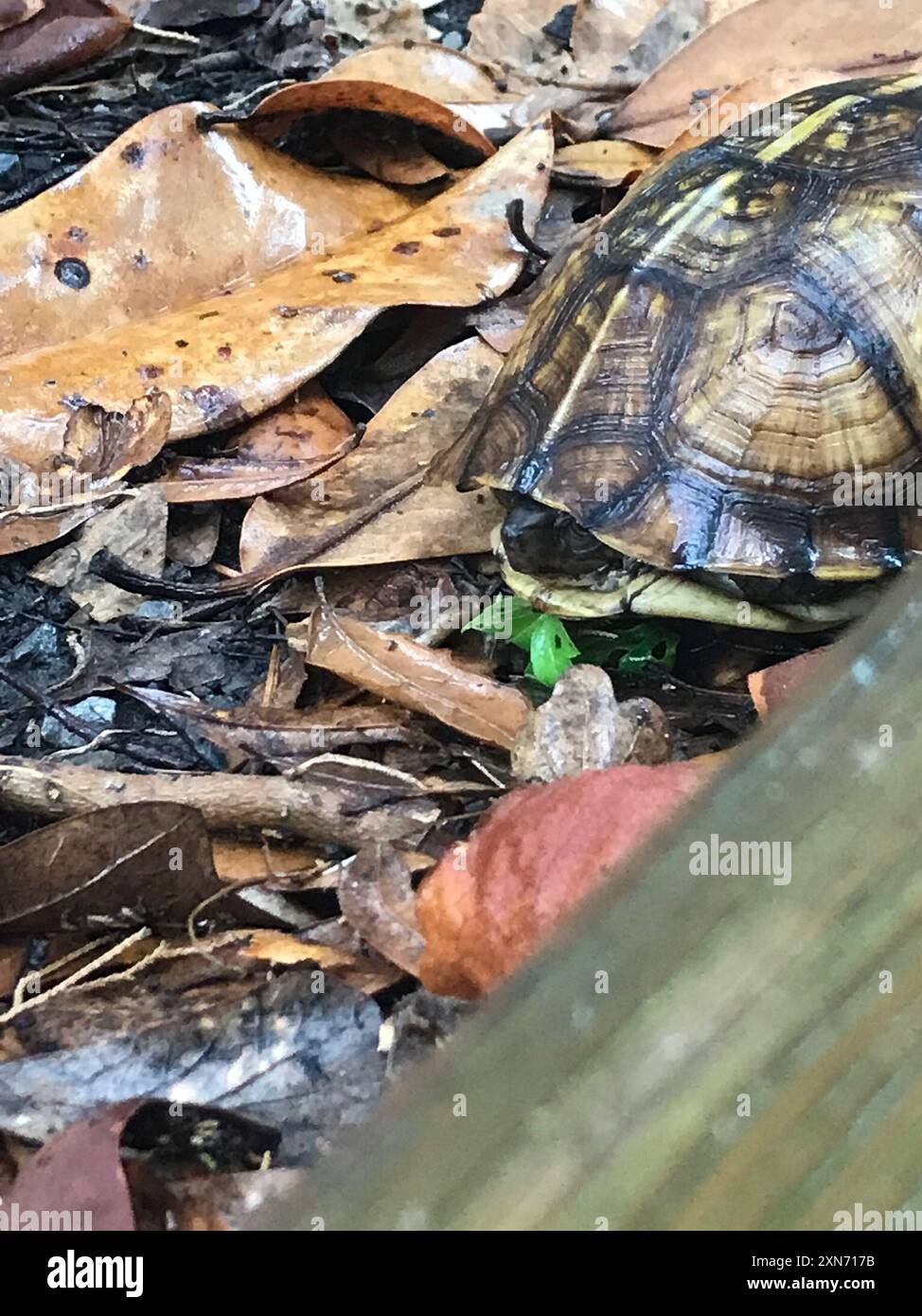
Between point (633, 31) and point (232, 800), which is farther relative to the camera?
point (633, 31)

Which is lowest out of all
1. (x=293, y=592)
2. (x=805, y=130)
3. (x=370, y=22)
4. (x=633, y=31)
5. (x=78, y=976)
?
(x=78, y=976)

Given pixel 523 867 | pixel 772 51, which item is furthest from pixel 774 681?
pixel 772 51

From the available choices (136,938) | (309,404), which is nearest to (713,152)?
(309,404)

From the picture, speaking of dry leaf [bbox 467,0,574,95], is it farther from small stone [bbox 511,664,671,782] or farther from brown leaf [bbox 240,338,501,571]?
small stone [bbox 511,664,671,782]

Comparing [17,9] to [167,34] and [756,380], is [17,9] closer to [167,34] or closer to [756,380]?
[167,34]

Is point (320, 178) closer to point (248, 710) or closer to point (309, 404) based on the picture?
point (309, 404)

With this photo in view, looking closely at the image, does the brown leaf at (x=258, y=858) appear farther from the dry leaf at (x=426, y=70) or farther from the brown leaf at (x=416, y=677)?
the dry leaf at (x=426, y=70)
